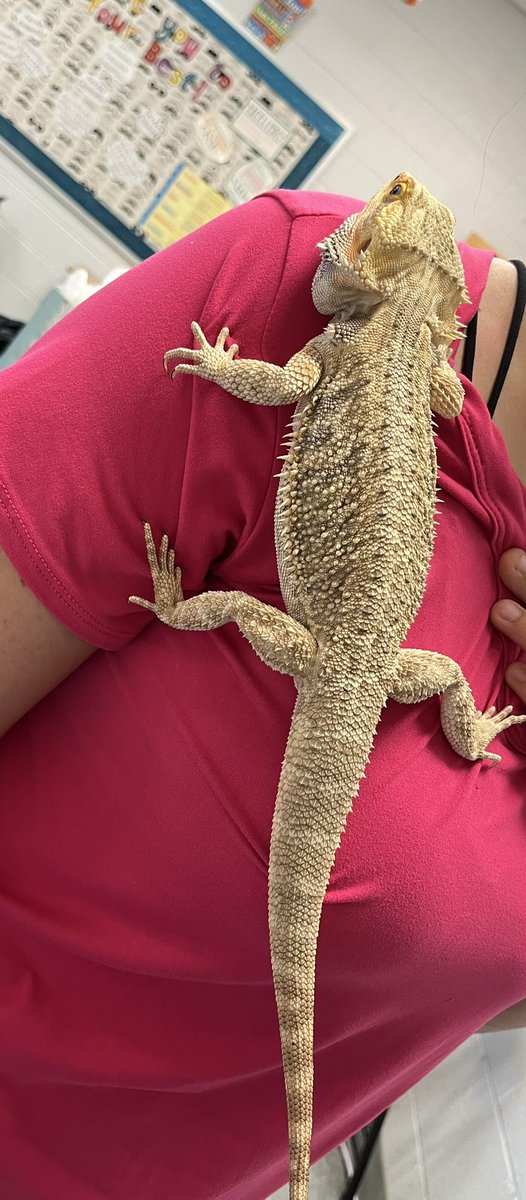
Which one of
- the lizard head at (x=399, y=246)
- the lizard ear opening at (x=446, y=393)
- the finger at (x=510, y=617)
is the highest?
the lizard head at (x=399, y=246)

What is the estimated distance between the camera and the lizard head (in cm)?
102

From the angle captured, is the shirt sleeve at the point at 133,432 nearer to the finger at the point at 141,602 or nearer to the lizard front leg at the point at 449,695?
the finger at the point at 141,602

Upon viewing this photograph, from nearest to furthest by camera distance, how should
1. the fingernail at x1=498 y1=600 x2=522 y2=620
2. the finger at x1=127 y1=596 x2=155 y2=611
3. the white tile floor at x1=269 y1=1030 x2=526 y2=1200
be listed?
the finger at x1=127 y1=596 x2=155 y2=611, the fingernail at x1=498 y1=600 x2=522 y2=620, the white tile floor at x1=269 y1=1030 x2=526 y2=1200

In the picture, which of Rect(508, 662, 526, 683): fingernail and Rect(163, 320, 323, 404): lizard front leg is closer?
Rect(163, 320, 323, 404): lizard front leg

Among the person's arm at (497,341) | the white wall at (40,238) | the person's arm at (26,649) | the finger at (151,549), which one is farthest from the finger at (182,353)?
the white wall at (40,238)

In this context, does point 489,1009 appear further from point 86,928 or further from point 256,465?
point 256,465

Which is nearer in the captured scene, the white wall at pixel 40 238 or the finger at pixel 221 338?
the finger at pixel 221 338

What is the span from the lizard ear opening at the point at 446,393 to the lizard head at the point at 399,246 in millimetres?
119

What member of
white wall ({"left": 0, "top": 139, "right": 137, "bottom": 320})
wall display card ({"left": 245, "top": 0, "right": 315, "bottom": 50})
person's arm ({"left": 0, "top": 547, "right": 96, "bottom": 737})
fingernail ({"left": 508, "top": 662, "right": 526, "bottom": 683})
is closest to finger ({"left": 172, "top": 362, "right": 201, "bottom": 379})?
person's arm ({"left": 0, "top": 547, "right": 96, "bottom": 737})

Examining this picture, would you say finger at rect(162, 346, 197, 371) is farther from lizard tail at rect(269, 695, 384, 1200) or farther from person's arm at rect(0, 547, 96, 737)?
lizard tail at rect(269, 695, 384, 1200)

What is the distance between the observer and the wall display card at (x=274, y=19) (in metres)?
2.82

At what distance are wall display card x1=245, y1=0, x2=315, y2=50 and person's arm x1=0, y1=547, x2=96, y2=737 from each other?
2.95m

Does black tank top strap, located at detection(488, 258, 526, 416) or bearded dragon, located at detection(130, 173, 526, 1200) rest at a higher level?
black tank top strap, located at detection(488, 258, 526, 416)

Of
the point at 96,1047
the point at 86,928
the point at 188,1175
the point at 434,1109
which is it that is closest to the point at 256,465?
the point at 86,928
